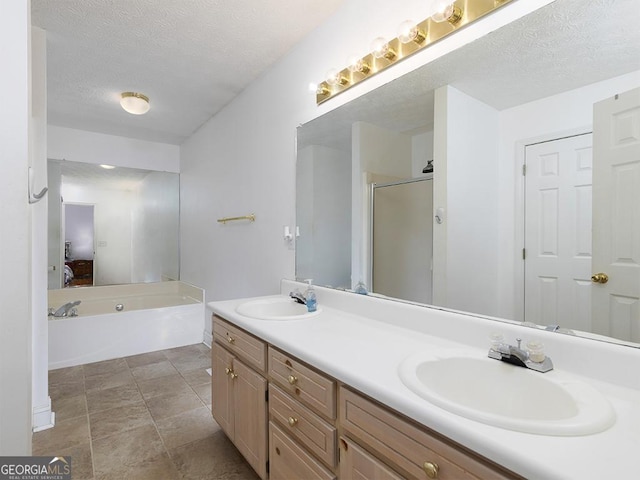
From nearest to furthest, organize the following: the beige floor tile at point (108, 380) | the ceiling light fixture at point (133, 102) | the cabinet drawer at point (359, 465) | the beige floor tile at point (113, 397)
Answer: the cabinet drawer at point (359, 465)
the beige floor tile at point (113, 397)
the beige floor tile at point (108, 380)
the ceiling light fixture at point (133, 102)

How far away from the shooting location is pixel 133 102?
2.79 metres

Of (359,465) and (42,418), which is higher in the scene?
(359,465)

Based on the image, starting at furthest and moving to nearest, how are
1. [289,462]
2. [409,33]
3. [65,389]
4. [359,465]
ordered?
[65,389] < [409,33] < [289,462] < [359,465]

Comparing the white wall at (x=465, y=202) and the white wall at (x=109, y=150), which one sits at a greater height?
the white wall at (x=109, y=150)

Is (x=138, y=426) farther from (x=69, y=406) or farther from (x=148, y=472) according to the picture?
(x=69, y=406)

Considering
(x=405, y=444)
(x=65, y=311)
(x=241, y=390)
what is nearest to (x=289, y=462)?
(x=241, y=390)

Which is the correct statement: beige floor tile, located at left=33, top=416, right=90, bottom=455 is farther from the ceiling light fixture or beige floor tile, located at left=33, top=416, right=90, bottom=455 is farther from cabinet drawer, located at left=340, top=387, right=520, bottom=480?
the ceiling light fixture

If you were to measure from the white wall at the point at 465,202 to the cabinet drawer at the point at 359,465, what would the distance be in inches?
25.4

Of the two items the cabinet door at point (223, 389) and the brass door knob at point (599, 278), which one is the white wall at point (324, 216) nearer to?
the cabinet door at point (223, 389)

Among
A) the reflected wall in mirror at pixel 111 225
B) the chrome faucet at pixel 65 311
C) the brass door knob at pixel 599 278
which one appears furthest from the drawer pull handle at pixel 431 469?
the reflected wall in mirror at pixel 111 225

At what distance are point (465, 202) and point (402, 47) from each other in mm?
754

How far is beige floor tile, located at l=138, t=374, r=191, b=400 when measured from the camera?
2539 millimetres

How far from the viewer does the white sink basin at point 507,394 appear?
0.67 meters

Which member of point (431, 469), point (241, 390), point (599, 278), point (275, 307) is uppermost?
point (599, 278)
